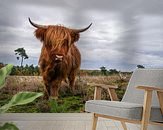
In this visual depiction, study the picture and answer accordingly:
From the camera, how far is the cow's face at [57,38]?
436cm

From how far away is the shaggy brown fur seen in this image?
14.3 ft

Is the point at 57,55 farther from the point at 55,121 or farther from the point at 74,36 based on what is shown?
the point at 55,121

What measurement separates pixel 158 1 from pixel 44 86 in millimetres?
2061

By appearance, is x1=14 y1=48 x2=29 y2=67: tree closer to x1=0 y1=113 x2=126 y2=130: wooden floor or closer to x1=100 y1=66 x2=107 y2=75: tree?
x1=0 y1=113 x2=126 y2=130: wooden floor

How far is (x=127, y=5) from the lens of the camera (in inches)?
181

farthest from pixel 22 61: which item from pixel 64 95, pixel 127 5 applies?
pixel 127 5

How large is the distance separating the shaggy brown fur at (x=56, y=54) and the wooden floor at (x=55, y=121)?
1.12 feet

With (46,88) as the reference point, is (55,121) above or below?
below

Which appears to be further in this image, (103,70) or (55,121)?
(103,70)

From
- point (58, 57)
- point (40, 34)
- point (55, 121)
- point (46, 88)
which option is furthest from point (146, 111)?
point (40, 34)

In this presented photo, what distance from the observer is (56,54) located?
172 inches

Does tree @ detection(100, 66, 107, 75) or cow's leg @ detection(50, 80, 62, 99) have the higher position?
tree @ detection(100, 66, 107, 75)

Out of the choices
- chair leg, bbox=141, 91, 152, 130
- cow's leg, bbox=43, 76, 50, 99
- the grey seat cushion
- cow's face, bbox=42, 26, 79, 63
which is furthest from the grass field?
chair leg, bbox=141, 91, 152, 130

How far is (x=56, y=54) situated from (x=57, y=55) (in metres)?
0.02
